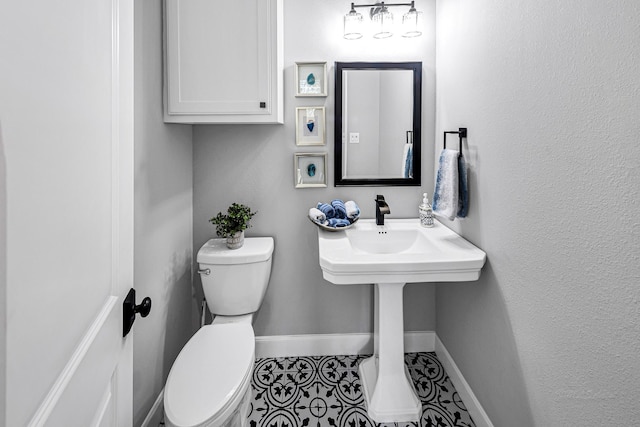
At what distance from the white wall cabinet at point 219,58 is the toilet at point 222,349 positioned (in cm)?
74

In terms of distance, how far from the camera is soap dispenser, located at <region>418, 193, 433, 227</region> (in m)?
2.22

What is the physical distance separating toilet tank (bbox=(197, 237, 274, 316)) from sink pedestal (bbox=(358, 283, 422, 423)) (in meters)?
0.67

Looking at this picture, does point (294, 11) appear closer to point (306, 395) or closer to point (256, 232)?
point (256, 232)

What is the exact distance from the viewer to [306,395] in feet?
6.67

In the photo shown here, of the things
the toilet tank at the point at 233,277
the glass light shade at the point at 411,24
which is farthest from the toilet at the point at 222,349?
the glass light shade at the point at 411,24

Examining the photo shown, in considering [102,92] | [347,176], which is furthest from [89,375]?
[347,176]

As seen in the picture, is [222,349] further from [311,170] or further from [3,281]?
[3,281]

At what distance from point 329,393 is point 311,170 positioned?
4.13ft

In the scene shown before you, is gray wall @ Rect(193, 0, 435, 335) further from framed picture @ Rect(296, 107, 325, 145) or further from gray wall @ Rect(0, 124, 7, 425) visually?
gray wall @ Rect(0, 124, 7, 425)

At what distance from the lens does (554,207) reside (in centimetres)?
120

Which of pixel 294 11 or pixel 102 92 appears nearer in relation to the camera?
pixel 102 92

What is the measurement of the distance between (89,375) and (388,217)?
1.92 meters

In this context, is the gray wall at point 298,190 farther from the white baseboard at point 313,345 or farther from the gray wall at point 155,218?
the gray wall at point 155,218

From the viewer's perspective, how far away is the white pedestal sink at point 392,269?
164 cm
